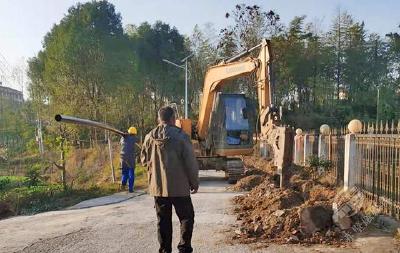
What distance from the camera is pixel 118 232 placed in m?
8.01

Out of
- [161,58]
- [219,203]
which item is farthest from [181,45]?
[219,203]

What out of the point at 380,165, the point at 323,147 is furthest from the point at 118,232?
the point at 323,147

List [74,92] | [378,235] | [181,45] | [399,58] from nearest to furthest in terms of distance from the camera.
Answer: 1. [378,235]
2. [74,92]
3. [399,58]
4. [181,45]

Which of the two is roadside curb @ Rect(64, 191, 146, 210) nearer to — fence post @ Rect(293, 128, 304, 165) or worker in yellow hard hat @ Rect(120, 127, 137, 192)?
worker in yellow hard hat @ Rect(120, 127, 137, 192)

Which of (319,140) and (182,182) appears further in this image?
(319,140)

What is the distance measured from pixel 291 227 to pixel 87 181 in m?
18.5

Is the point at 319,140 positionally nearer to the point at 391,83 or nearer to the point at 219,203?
the point at 219,203

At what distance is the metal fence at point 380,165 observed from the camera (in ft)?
25.1

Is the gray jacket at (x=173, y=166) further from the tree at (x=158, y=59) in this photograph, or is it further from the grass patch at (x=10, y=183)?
the tree at (x=158, y=59)

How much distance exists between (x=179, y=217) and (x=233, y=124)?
955 cm

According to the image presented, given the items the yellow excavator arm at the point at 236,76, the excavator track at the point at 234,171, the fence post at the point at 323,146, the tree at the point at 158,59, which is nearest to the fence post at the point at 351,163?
the yellow excavator arm at the point at 236,76

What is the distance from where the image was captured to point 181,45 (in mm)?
41969

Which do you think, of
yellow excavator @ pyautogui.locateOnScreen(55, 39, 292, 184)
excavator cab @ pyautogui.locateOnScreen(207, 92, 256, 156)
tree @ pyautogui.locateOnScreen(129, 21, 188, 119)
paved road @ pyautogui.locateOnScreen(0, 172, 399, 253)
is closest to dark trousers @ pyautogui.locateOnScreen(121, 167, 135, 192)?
yellow excavator @ pyautogui.locateOnScreen(55, 39, 292, 184)

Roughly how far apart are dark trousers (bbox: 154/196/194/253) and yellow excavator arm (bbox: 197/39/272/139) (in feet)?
23.5
